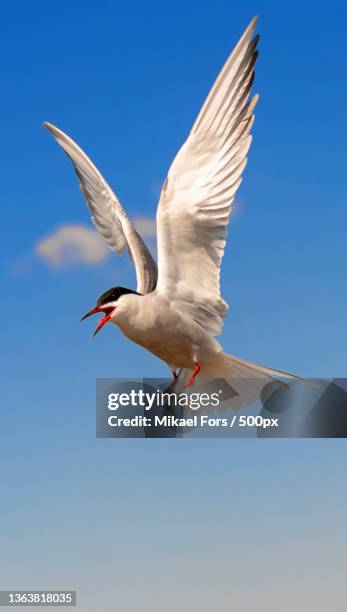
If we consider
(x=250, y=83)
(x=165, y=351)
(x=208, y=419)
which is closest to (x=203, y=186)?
(x=250, y=83)

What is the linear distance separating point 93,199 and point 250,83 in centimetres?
326

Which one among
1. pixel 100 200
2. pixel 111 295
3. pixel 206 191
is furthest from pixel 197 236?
pixel 100 200

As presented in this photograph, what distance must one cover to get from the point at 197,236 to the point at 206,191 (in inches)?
17.6

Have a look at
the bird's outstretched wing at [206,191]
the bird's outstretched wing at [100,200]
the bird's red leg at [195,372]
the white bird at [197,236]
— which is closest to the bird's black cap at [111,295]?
the white bird at [197,236]

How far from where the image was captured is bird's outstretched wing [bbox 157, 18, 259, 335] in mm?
9141

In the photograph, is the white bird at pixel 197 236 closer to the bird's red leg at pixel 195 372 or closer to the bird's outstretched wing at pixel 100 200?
the bird's red leg at pixel 195 372

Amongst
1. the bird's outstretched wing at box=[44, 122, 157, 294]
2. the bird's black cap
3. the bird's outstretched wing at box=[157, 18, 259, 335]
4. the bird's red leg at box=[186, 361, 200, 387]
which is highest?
the bird's outstretched wing at box=[44, 122, 157, 294]

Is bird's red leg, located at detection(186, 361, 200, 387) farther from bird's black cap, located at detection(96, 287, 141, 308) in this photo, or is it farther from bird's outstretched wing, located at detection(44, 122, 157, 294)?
bird's outstretched wing, located at detection(44, 122, 157, 294)

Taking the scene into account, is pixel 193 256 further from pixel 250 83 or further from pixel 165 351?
pixel 250 83

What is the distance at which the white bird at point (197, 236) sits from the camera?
9.05m

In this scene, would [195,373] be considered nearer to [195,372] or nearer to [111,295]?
[195,372]

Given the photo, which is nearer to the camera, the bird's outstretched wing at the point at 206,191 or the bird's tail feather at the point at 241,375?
the bird's outstretched wing at the point at 206,191

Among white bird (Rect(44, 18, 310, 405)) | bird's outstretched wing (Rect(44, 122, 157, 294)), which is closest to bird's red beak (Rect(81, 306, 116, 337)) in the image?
white bird (Rect(44, 18, 310, 405))

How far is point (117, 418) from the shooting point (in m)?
9.48
